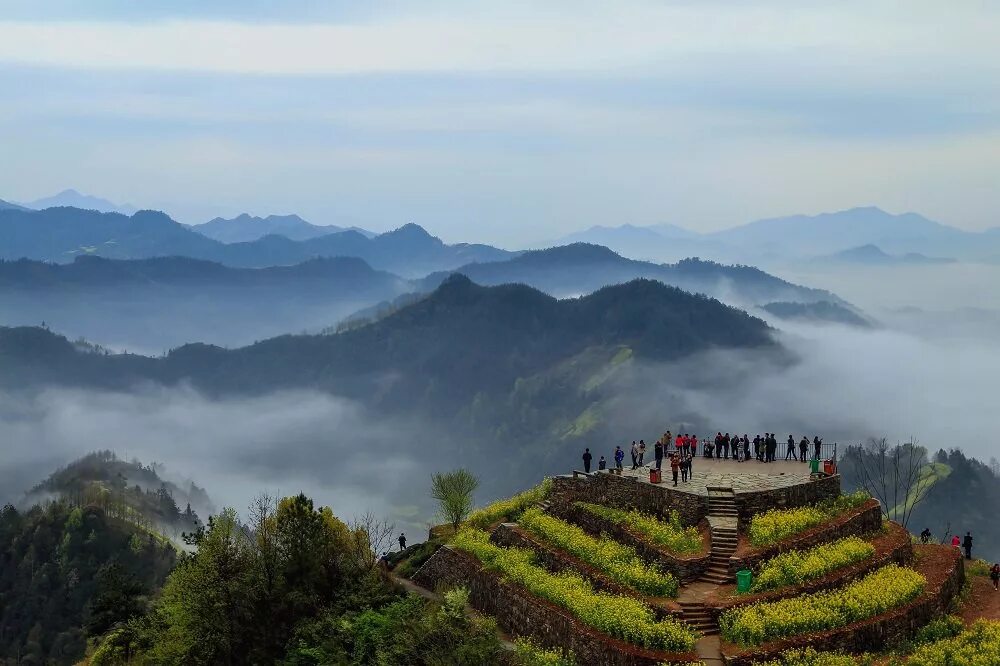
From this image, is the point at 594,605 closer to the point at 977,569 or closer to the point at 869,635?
the point at 869,635

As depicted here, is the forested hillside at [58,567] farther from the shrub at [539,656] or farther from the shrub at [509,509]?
the shrub at [539,656]

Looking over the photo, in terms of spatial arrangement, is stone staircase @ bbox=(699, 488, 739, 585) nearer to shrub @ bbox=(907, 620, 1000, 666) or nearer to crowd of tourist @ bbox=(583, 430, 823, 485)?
crowd of tourist @ bbox=(583, 430, 823, 485)

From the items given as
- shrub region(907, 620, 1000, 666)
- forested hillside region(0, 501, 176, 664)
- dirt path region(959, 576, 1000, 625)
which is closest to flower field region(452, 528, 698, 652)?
shrub region(907, 620, 1000, 666)

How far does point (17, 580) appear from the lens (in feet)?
558

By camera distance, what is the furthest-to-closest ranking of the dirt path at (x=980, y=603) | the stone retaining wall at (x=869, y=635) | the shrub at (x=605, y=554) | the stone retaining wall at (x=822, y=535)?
the stone retaining wall at (x=822, y=535) < the dirt path at (x=980, y=603) < the shrub at (x=605, y=554) < the stone retaining wall at (x=869, y=635)

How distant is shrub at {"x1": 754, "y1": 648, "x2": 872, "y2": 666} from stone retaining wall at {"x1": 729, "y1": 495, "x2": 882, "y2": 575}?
18.7 ft

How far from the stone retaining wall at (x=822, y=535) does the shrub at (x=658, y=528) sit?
78.2 inches

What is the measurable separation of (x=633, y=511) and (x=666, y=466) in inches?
297

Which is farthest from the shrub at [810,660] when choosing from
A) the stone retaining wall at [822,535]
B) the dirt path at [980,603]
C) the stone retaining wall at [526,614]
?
the dirt path at [980,603]

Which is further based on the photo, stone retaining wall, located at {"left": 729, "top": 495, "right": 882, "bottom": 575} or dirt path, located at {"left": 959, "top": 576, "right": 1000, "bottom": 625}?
stone retaining wall, located at {"left": 729, "top": 495, "right": 882, "bottom": 575}

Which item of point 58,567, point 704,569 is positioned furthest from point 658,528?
point 58,567

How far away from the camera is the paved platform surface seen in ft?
141

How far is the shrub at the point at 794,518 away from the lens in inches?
1515

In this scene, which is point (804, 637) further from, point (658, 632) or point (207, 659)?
point (207, 659)
